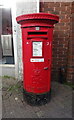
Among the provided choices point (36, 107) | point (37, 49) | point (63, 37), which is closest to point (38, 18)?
point (37, 49)

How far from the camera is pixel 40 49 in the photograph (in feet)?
7.51

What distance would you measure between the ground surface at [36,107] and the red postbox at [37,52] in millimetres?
179

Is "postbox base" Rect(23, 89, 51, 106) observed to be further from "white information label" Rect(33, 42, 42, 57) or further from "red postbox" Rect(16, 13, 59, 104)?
"white information label" Rect(33, 42, 42, 57)

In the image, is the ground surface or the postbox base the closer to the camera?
the ground surface

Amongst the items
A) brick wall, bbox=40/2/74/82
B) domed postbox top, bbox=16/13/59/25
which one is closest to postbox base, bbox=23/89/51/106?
brick wall, bbox=40/2/74/82

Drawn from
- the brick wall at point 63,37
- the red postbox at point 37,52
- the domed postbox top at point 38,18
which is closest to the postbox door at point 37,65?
the red postbox at point 37,52

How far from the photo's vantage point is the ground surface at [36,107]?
2.30m

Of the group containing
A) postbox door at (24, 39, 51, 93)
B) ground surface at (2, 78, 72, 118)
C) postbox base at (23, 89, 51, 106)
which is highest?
postbox door at (24, 39, 51, 93)

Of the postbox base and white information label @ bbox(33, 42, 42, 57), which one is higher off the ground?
white information label @ bbox(33, 42, 42, 57)

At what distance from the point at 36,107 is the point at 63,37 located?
6.48 feet

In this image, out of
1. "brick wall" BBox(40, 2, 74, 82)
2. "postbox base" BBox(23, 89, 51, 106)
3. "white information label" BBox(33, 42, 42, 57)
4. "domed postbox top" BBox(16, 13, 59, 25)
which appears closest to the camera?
"domed postbox top" BBox(16, 13, 59, 25)

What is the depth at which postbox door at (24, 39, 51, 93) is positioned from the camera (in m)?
2.29

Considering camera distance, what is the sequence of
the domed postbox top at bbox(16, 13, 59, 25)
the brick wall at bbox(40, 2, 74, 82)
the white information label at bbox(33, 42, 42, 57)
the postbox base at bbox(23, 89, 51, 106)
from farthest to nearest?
the brick wall at bbox(40, 2, 74, 82)
the postbox base at bbox(23, 89, 51, 106)
the white information label at bbox(33, 42, 42, 57)
the domed postbox top at bbox(16, 13, 59, 25)

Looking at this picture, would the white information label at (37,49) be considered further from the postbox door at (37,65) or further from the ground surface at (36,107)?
the ground surface at (36,107)
